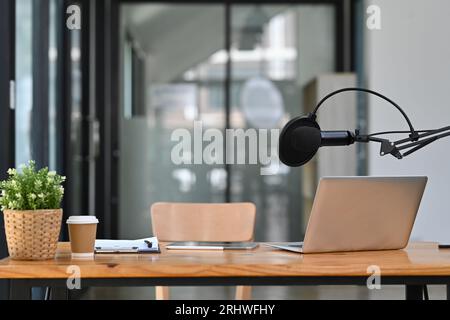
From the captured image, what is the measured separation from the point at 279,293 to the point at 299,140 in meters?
3.46

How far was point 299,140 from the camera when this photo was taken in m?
2.13

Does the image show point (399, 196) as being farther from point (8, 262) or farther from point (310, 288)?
point (310, 288)

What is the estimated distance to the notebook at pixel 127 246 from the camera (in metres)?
2.23

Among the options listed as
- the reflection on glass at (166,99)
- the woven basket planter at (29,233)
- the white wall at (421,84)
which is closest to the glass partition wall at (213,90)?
the reflection on glass at (166,99)

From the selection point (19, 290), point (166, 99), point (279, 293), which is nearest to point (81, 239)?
point (19, 290)

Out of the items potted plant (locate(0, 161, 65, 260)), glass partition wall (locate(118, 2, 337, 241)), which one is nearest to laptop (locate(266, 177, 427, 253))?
potted plant (locate(0, 161, 65, 260))

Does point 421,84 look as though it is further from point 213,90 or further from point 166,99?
point 166,99

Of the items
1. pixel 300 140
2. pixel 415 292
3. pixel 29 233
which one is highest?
pixel 300 140

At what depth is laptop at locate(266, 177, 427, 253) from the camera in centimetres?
212

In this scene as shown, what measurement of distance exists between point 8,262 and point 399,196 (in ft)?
3.53

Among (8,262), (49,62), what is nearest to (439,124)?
(49,62)

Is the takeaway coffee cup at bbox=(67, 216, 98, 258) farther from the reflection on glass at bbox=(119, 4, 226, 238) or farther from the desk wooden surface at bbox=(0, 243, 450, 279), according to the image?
the reflection on glass at bbox=(119, 4, 226, 238)

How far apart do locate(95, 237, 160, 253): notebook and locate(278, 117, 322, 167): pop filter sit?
47 cm

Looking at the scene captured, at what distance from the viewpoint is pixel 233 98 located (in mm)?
7328
